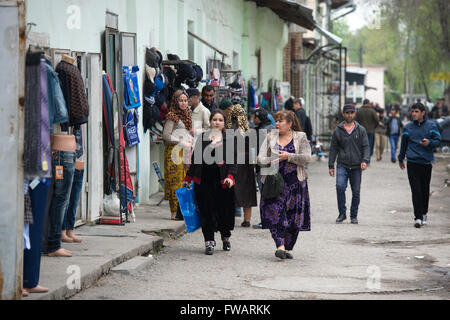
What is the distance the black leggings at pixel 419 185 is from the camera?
13219mm

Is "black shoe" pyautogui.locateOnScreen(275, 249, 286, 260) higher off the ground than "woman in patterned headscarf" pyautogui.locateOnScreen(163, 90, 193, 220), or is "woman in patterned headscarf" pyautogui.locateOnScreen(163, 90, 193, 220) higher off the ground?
"woman in patterned headscarf" pyautogui.locateOnScreen(163, 90, 193, 220)

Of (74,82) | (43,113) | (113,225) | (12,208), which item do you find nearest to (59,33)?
(74,82)

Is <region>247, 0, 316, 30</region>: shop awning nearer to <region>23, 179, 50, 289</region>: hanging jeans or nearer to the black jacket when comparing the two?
the black jacket

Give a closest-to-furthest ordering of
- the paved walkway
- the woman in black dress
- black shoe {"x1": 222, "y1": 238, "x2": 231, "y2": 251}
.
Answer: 1. the paved walkway
2. the woman in black dress
3. black shoe {"x1": 222, "y1": 238, "x2": 231, "y2": 251}

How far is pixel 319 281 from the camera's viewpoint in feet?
27.5

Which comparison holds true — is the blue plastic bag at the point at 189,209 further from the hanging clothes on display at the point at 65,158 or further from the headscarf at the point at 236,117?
the headscarf at the point at 236,117

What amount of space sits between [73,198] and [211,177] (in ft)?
5.34

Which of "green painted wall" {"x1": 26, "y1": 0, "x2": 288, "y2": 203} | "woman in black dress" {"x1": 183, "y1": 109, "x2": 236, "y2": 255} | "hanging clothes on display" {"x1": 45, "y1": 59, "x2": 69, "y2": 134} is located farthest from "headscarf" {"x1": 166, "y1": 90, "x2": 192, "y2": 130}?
"hanging clothes on display" {"x1": 45, "y1": 59, "x2": 69, "y2": 134}

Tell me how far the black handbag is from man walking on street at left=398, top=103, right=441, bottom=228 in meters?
4.08

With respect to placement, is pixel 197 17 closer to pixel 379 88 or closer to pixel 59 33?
pixel 59 33

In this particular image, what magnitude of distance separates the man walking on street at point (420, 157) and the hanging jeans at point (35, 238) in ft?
24.7

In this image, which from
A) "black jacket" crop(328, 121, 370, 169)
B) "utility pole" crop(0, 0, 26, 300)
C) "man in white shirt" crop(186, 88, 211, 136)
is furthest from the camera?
"black jacket" crop(328, 121, 370, 169)

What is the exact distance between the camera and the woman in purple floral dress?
985 cm

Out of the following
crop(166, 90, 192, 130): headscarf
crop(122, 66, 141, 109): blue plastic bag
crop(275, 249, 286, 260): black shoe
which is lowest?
crop(275, 249, 286, 260): black shoe
